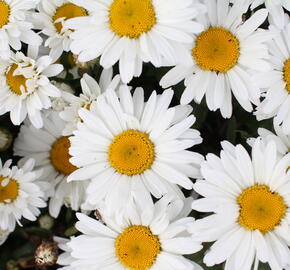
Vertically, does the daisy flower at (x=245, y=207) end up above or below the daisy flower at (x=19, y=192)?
above

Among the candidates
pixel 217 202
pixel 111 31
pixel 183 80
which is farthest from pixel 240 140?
pixel 111 31

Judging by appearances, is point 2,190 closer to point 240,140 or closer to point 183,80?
point 183,80

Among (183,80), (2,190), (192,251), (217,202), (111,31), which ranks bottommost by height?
(2,190)

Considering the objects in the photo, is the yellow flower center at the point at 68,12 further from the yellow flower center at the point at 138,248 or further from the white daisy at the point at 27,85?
the yellow flower center at the point at 138,248

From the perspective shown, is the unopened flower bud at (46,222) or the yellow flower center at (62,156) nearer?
the yellow flower center at (62,156)

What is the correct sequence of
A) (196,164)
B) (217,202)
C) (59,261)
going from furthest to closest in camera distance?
(59,261)
(196,164)
(217,202)

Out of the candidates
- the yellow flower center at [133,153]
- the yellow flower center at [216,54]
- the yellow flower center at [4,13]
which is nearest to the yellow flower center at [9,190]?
the yellow flower center at [133,153]

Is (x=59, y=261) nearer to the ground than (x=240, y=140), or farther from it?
nearer to the ground
